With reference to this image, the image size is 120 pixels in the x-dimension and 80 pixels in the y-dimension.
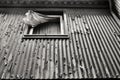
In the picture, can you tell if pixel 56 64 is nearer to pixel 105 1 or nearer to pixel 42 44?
pixel 42 44

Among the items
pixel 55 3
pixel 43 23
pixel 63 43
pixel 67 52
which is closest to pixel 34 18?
pixel 43 23

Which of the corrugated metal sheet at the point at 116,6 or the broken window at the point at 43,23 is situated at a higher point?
the corrugated metal sheet at the point at 116,6

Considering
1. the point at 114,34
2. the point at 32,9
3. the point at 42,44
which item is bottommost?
the point at 42,44

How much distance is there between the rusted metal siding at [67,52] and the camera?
3.86 metres

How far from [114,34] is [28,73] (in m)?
3.38

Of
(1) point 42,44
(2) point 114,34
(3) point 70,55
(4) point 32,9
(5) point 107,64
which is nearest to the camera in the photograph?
(5) point 107,64

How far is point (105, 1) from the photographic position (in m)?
6.80

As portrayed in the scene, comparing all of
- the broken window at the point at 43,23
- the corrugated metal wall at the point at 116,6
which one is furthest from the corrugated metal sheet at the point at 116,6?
the broken window at the point at 43,23

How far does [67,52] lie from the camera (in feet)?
14.8

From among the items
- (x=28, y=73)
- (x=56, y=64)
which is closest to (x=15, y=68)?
(x=28, y=73)

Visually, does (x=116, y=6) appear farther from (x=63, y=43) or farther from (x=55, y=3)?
(x=63, y=43)

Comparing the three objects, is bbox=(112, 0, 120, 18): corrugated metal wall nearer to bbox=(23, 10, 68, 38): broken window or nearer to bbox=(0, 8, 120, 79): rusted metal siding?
bbox=(0, 8, 120, 79): rusted metal siding

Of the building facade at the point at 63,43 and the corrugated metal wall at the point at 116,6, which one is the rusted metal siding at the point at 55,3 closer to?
the building facade at the point at 63,43

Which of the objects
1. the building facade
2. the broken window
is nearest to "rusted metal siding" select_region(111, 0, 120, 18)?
the building facade
